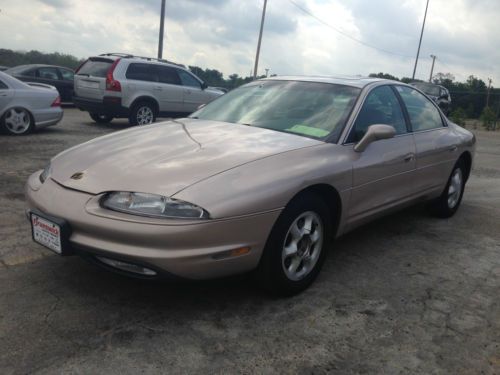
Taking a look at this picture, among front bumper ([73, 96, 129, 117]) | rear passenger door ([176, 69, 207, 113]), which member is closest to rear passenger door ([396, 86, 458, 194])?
front bumper ([73, 96, 129, 117])

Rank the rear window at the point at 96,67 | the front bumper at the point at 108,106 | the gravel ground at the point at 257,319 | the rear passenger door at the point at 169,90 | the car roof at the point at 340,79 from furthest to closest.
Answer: the rear passenger door at the point at 169,90, the rear window at the point at 96,67, the front bumper at the point at 108,106, the car roof at the point at 340,79, the gravel ground at the point at 257,319

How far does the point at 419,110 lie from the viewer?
186 inches

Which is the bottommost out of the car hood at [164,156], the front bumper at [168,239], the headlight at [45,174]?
the front bumper at [168,239]

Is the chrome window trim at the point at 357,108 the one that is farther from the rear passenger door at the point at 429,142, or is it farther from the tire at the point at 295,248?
the tire at the point at 295,248

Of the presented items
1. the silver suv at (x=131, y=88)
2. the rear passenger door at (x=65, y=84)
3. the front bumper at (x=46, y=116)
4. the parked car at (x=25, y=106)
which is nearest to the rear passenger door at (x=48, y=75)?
the rear passenger door at (x=65, y=84)

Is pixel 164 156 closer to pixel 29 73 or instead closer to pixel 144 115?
pixel 144 115

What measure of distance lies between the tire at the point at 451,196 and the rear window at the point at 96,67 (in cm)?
826

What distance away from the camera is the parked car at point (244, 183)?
257cm

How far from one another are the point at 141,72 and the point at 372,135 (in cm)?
886

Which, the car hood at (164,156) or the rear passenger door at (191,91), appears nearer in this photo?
the car hood at (164,156)

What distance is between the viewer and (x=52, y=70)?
14.6 meters

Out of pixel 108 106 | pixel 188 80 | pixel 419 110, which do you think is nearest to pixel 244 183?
pixel 419 110

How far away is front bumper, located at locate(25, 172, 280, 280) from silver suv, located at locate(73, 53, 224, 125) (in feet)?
28.1

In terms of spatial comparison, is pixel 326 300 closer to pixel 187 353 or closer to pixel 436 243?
pixel 187 353
